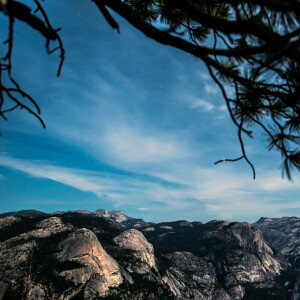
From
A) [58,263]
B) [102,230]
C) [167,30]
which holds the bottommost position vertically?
[58,263]

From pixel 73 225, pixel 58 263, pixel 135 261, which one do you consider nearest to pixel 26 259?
pixel 58 263

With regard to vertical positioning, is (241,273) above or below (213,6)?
below

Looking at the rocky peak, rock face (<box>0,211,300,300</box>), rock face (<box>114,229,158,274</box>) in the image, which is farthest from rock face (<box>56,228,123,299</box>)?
the rocky peak

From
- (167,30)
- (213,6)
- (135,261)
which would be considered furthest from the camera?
(135,261)

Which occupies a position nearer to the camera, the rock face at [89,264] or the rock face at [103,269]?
the rock face at [103,269]

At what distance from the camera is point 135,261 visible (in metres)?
149

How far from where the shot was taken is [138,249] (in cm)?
15800

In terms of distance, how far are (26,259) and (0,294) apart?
19788 millimetres

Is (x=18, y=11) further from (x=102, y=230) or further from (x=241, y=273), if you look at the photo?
(x=241, y=273)

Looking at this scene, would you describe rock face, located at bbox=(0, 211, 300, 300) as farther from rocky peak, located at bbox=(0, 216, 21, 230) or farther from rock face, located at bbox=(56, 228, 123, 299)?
rocky peak, located at bbox=(0, 216, 21, 230)

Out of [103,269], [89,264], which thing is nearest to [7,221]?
[89,264]

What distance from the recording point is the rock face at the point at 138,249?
487 ft

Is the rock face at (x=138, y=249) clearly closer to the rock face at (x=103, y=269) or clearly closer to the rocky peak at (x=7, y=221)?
the rock face at (x=103, y=269)

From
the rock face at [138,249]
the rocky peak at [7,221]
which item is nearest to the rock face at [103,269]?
the rock face at [138,249]
